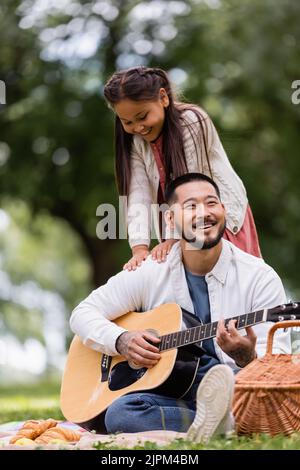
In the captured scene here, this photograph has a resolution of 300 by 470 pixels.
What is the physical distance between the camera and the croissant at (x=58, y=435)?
4047 millimetres

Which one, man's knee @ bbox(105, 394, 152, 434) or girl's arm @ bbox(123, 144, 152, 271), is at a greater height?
girl's arm @ bbox(123, 144, 152, 271)

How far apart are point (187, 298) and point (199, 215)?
1.31 feet

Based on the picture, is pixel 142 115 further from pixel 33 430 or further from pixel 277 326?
pixel 33 430

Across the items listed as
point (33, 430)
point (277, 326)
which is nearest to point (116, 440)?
point (33, 430)

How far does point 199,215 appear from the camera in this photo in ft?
13.5

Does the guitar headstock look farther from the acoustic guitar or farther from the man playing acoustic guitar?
the man playing acoustic guitar

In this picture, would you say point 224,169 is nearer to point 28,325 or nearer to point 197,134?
point 197,134

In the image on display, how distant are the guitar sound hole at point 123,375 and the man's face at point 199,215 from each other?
2.01ft

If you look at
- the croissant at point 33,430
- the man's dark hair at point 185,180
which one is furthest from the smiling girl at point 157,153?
the croissant at point 33,430

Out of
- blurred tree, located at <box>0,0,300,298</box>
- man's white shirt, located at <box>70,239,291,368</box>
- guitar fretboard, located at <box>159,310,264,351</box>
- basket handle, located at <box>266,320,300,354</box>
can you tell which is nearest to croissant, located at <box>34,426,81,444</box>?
man's white shirt, located at <box>70,239,291,368</box>

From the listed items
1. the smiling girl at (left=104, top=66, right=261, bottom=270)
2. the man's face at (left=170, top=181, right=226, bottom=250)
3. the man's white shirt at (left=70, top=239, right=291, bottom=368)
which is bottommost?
the man's white shirt at (left=70, top=239, right=291, bottom=368)

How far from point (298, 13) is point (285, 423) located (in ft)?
33.6

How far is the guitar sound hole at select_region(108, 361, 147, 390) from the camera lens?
4148 millimetres

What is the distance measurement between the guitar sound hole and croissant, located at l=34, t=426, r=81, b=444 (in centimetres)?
28
